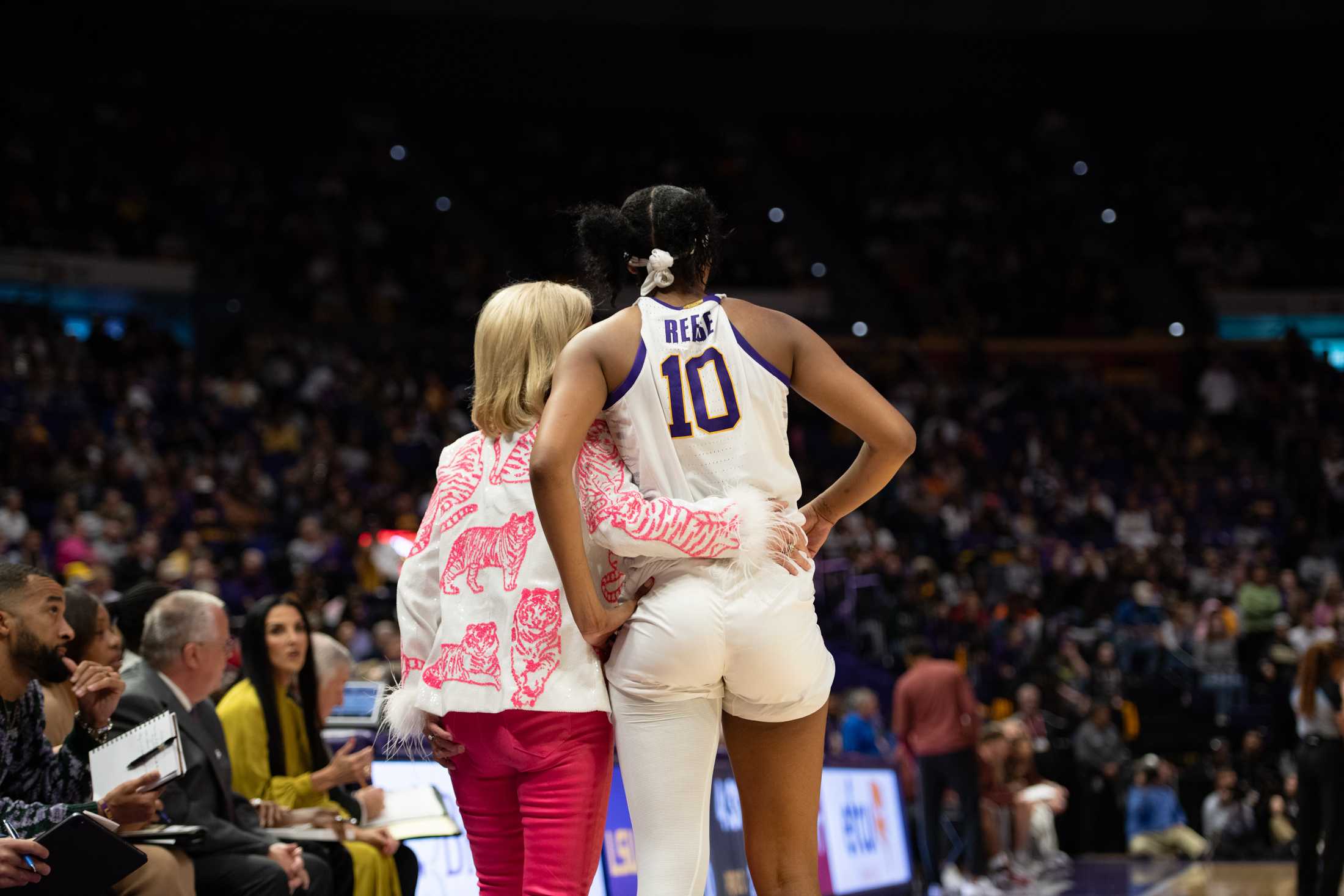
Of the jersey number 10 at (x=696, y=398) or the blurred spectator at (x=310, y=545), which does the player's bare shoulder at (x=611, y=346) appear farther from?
the blurred spectator at (x=310, y=545)

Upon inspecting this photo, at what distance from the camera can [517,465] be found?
2.72 meters

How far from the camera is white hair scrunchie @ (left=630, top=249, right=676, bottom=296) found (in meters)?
2.62

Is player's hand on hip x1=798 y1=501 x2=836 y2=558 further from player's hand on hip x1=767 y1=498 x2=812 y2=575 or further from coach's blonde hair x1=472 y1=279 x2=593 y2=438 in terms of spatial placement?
coach's blonde hair x1=472 y1=279 x2=593 y2=438

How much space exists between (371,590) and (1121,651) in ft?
21.7

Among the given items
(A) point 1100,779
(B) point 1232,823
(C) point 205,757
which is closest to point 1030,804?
(A) point 1100,779

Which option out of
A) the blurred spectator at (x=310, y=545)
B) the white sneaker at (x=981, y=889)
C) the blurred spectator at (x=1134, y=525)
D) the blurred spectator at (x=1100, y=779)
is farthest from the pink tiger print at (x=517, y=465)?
the blurred spectator at (x=1134, y=525)

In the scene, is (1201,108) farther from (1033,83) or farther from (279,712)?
(279,712)

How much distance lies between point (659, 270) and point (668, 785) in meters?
0.91

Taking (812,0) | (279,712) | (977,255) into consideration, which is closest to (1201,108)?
(977,255)

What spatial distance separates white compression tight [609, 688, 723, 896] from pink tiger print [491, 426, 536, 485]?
1.54 feet

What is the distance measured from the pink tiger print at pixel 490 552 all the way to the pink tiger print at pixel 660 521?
166mm

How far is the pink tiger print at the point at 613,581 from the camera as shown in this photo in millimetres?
2627

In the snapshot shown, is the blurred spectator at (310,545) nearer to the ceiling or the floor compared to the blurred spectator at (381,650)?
nearer to the ceiling

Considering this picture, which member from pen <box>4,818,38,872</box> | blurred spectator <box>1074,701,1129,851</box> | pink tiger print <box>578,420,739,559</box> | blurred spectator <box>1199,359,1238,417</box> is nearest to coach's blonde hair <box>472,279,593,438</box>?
pink tiger print <box>578,420,739,559</box>
